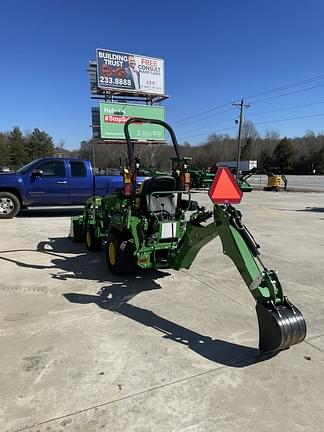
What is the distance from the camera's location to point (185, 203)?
5.61 meters

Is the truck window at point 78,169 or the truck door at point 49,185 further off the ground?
the truck window at point 78,169

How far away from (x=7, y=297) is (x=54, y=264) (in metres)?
1.63

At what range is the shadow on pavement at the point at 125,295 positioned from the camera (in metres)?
3.42

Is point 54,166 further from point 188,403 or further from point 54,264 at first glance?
point 188,403

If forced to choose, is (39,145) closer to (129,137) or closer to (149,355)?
(129,137)

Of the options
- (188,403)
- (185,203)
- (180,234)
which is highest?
(185,203)

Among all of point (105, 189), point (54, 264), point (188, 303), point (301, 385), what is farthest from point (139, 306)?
point (105, 189)

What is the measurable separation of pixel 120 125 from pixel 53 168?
2599 cm

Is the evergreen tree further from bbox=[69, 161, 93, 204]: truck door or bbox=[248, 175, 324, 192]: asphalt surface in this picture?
bbox=[69, 161, 93, 204]: truck door

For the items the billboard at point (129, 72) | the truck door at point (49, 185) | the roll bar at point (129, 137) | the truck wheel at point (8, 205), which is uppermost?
the billboard at point (129, 72)

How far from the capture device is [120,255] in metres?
5.41

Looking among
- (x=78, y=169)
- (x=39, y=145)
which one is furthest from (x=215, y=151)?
(x=78, y=169)

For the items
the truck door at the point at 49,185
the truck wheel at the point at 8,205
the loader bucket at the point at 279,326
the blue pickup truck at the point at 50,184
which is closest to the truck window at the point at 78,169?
the blue pickup truck at the point at 50,184

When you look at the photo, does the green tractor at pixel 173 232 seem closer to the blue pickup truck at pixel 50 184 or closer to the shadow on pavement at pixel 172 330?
the shadow on pavement at pixel 172 330
